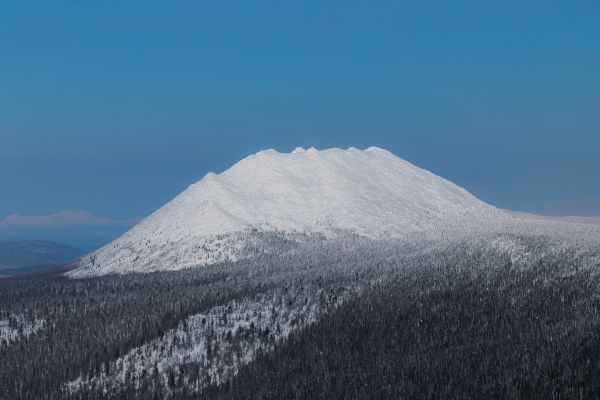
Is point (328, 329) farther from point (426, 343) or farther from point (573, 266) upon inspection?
point (573, 266)

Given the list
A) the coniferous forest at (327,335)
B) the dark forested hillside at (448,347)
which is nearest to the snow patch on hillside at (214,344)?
the coniferous forest at (327,335)

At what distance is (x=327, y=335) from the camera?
81688 millimetres

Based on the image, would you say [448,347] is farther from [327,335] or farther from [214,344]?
[214,344]

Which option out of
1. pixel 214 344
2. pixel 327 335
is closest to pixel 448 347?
pixel 327 335

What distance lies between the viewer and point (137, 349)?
83000 millimetres

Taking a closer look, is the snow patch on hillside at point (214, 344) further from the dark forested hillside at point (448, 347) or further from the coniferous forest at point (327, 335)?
the dark forested hillside at point (448, 347)

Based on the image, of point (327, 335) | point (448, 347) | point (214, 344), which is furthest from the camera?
point (214, 344)

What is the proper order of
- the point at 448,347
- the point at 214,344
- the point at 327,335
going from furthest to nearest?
the point at 214,344, the point at 327,335, the point at 448,347

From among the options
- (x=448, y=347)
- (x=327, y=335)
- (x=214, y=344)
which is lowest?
(x=214, y=344)

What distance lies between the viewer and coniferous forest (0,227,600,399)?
6481 cm

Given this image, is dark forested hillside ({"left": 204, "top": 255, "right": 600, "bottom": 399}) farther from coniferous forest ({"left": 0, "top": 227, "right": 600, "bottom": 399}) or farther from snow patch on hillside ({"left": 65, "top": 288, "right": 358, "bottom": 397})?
snow patch on hillside ({"left": 65, "top": 288, "right": 358, "bottom": 397})

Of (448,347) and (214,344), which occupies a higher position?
(448,347)

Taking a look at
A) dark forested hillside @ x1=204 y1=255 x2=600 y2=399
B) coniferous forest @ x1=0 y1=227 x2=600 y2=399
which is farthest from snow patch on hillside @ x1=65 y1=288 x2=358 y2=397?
dark forested hillside @ x1=204 y1=255 x2=600 y2=399

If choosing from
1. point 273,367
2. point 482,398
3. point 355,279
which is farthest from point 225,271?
point 482,398
